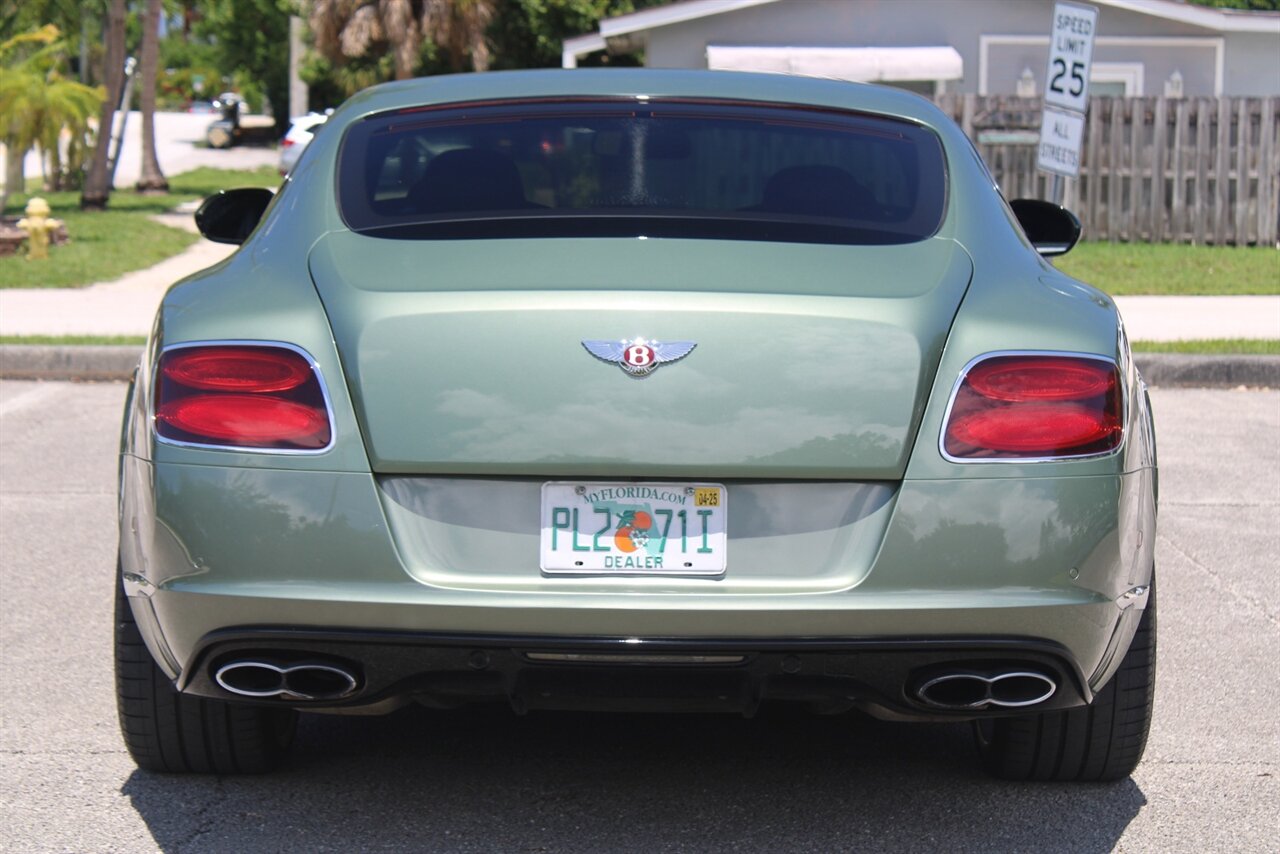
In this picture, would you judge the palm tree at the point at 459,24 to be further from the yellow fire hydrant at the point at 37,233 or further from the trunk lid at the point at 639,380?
the trunk lid at the point at 639,380

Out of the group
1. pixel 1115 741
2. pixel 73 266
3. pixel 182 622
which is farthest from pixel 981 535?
pixel 73 266

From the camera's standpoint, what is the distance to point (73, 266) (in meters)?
15.6

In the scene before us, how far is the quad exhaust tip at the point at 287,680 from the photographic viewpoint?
329cm

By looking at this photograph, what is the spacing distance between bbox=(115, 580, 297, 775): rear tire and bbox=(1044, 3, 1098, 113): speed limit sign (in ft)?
29.8

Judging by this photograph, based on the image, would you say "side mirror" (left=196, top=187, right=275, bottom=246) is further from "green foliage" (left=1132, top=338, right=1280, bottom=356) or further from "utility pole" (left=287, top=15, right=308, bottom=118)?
"utility pole" (left=287, top=15, right=308, bottom=118)

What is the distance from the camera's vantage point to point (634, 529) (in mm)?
3186

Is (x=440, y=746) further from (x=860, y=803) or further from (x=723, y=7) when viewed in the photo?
(x=723, y=7)

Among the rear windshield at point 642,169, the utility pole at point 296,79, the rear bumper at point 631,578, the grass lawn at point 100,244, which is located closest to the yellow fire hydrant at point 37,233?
the grass lawn at point 100,244

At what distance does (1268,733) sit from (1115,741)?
30.4 inches

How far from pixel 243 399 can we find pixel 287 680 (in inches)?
20.9

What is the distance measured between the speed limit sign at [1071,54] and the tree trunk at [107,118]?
45.8 ft

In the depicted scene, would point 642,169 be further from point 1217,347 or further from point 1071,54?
point 1071,54

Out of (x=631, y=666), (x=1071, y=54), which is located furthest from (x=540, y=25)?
(x=631, y=666)

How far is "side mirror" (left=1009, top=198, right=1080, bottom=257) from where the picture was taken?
5016 mm
